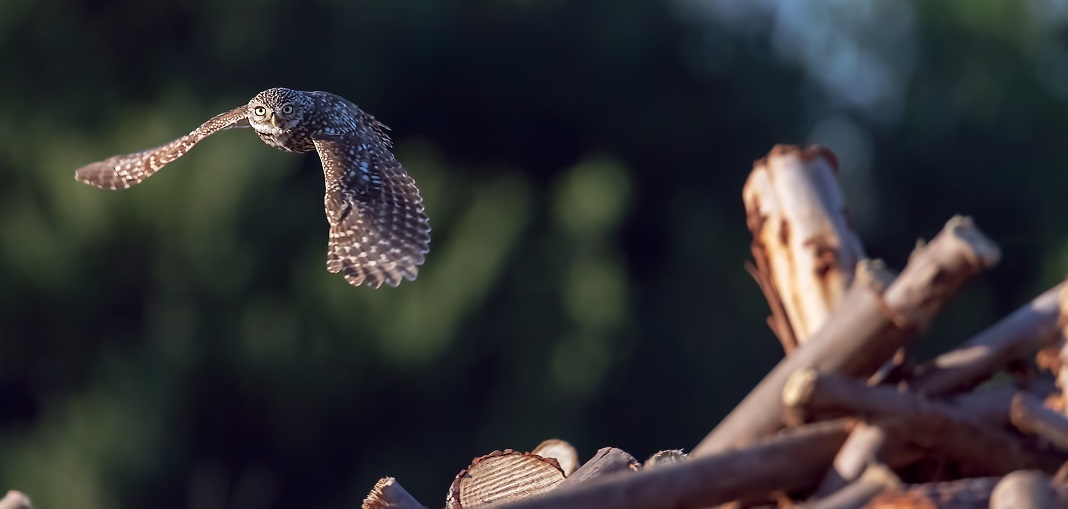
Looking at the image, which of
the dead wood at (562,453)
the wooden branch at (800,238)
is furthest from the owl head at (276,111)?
the wooden branch at (800,238)

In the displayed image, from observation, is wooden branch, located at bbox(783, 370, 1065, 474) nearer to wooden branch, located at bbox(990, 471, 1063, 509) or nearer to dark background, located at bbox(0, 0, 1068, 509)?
wooden branch, located at bbox(990, 471, 1063, 509)

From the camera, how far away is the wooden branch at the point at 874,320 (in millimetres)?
1685

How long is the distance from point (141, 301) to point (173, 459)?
136 cm

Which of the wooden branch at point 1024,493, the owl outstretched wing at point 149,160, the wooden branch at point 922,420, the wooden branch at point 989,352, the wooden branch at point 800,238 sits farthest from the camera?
the owl outstretched wing at point 149,160

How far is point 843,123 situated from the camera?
1501 cm

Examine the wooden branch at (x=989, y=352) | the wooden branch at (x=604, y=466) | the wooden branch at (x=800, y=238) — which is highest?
the wooden branch at (x=800, y=238)

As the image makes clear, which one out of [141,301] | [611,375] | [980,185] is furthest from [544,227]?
[980,185]

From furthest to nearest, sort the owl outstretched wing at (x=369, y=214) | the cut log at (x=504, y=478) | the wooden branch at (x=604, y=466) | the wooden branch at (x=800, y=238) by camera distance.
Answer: the owl outstretched wing at (x=369, y=214)
the cut log at (x=504, y=478)
the wooden branch at (x=604, y=466)
the wooden branch at (x=800, y=238)

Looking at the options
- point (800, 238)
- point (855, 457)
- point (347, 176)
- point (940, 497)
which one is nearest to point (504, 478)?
point (800, 238)

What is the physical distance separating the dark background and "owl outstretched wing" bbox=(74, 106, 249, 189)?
4.46 m

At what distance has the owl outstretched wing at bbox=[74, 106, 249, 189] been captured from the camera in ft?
13.8

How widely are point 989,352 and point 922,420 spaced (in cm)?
15

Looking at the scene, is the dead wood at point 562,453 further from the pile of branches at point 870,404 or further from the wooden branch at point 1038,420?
the wooden branch at point 1038,420

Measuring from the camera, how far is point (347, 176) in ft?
13.9
